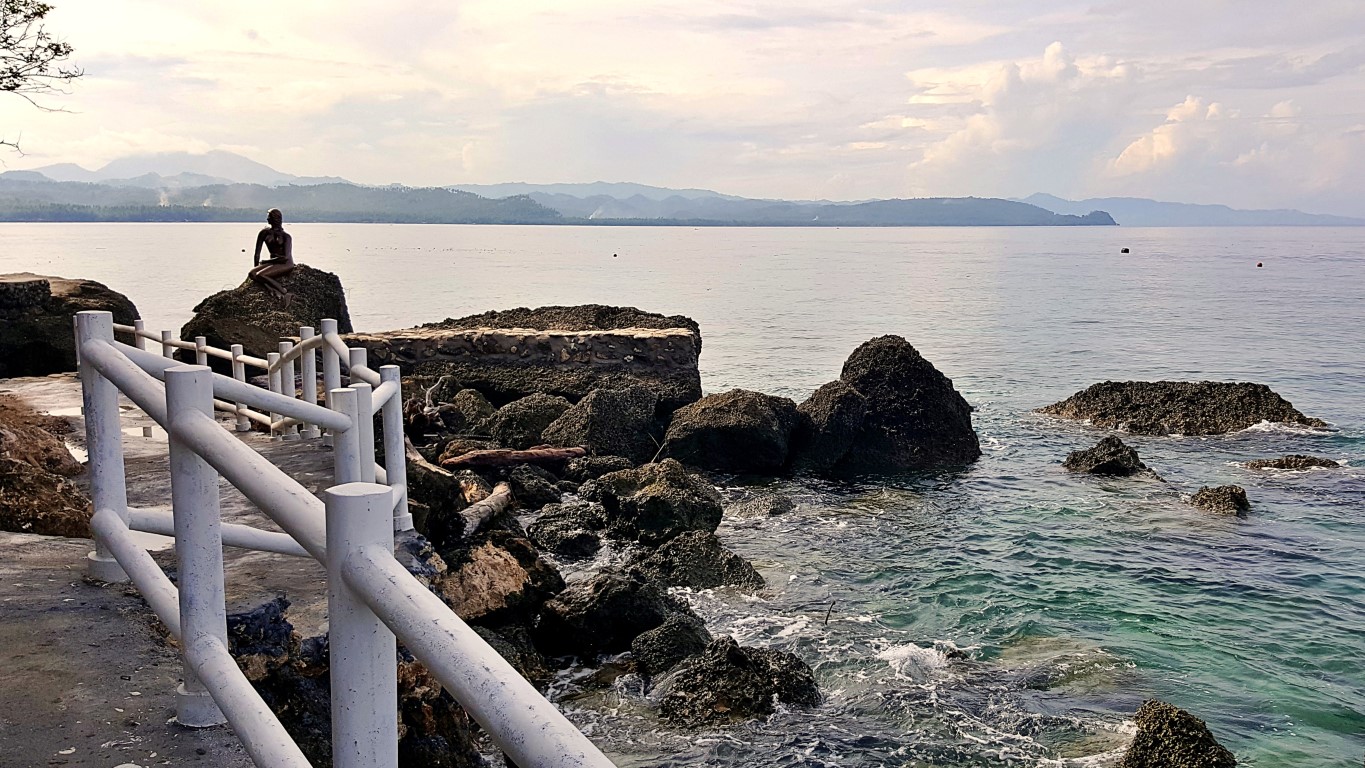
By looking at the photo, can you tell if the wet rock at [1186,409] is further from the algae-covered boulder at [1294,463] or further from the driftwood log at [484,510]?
the driftwood log at [484,510]

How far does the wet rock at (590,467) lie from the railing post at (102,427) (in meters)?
10.2

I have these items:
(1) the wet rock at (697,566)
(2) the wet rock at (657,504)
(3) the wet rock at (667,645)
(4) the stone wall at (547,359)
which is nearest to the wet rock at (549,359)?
(4) the stone wall at (547,359)

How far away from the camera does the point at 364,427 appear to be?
491 centimetres

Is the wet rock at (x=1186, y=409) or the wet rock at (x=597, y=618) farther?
the wet rock at (x=1186, y=409)

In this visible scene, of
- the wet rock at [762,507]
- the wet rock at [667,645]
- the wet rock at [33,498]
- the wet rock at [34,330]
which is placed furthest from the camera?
the wet rock at [34,330]

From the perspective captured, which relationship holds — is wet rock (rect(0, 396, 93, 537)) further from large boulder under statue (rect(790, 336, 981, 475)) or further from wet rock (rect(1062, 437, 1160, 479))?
wet rock (rect(1062, 437, 1160, 479))

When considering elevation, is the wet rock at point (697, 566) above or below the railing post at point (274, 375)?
below

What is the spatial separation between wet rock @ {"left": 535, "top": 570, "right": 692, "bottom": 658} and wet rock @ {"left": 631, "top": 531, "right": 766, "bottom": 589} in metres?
1.70

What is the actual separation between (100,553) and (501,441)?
419 inches

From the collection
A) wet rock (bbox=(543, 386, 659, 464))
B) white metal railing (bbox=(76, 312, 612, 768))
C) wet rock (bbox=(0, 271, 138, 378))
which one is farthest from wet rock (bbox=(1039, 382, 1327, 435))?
white metal railing (bbox=(76, 312, 612, 768))

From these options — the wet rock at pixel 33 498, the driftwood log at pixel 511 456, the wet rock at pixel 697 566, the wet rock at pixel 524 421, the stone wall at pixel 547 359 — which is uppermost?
the wet rock at pixel 33 498

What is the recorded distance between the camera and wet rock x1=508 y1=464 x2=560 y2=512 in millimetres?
13148

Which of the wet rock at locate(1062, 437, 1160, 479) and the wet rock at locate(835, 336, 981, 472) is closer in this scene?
the wet rock at locate(1062, 437, 1160, 479)

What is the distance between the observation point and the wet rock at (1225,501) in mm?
13969
